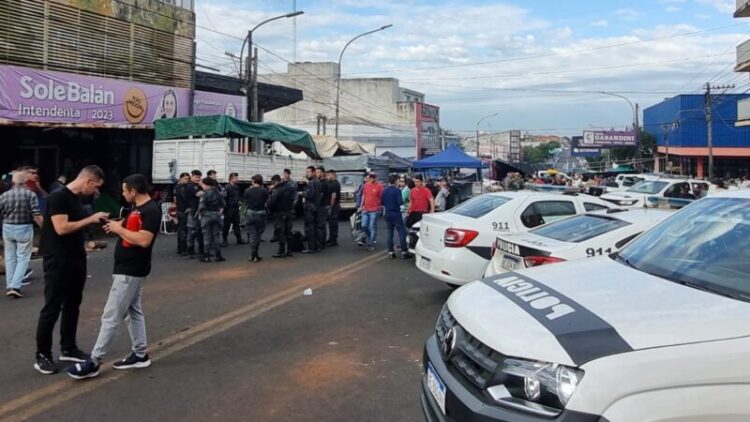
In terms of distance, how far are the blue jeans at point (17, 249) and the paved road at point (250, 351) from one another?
364 millimetres

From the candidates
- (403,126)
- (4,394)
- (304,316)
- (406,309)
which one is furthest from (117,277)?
(403,126)

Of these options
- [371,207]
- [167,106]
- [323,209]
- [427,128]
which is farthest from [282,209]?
[427,128]

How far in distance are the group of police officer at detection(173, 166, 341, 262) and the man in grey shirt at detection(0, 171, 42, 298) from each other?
142 inches

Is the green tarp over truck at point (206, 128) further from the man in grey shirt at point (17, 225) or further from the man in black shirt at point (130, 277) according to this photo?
the man in black shirt at point (130, 277)

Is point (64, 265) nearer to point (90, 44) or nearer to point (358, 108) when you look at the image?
point (90, 44)

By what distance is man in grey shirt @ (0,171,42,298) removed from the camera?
26.8 ft

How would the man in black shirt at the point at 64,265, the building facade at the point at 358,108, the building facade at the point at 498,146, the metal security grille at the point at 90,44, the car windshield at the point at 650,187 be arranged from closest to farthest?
the man in black shirt at the point at 64,265 < the metal security grille at the point at 90,44 < the car windshield at the point at 650,187 < the building facade at the point at 358,108 < the building facade at the point at 498,146

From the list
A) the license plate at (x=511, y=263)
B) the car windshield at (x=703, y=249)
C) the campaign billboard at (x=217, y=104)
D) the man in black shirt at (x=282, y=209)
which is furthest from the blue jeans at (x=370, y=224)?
the campaign billboard at (x=217, y=104)

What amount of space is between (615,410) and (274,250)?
11679mm

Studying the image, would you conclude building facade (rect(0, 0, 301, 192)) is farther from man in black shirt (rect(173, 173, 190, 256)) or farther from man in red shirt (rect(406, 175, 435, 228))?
man in red shirt (rect(406, 175, 435, 228))

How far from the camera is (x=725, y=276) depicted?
2994 millimetres

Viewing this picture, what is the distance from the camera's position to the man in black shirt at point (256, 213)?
38.9 feet

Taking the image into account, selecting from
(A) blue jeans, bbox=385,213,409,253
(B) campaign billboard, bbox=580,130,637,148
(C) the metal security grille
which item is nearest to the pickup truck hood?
(A) blue jeans, bbox=385,213,409,253

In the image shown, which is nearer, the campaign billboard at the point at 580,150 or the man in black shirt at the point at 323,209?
the man in black shirt at the point at 323,209
